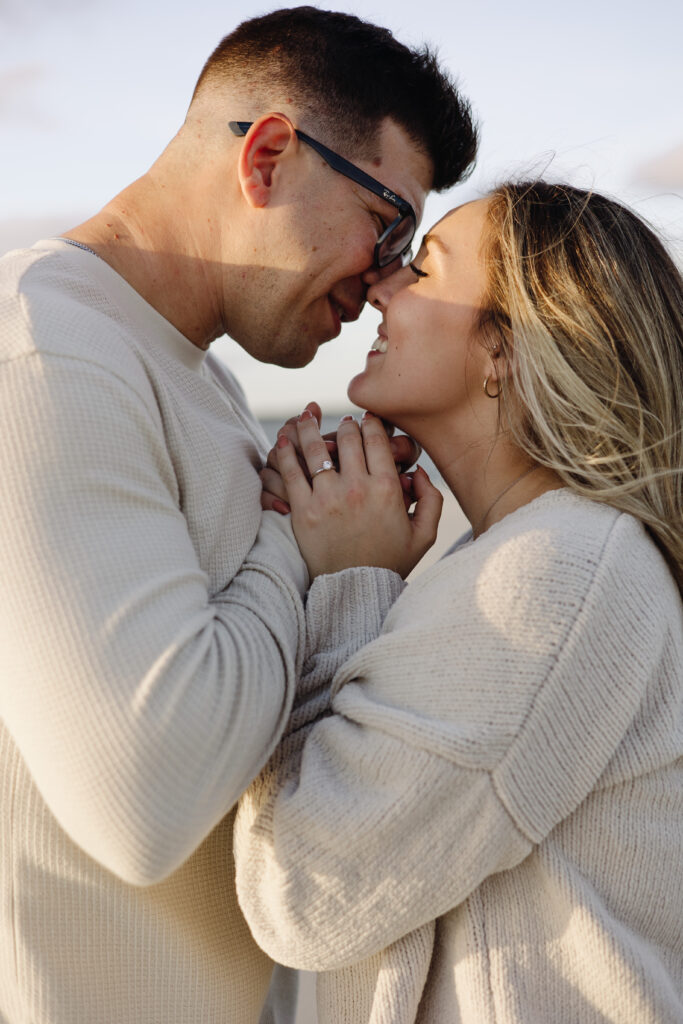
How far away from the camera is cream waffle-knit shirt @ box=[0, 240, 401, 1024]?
1306mm

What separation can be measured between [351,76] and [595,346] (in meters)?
1.17

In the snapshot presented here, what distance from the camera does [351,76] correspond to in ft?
8.25

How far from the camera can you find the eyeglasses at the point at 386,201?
7.99 ft

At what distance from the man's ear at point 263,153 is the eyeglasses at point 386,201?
1.6 inches

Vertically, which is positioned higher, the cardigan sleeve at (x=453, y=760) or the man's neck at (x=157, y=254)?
the man's neck at (x=157, y=254)

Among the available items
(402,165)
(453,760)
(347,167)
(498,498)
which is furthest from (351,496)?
(402,165)

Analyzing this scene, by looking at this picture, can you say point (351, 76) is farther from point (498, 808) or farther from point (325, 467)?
point (498, 808)

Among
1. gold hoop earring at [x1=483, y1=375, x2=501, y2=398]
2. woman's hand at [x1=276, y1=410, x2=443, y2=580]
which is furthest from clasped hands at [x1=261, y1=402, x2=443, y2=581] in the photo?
gold hoop earring at [x1=483, y1=375, x2=501, y2=398]

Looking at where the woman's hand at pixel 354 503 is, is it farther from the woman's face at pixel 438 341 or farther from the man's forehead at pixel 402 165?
the man's forehead at pixel 402 165

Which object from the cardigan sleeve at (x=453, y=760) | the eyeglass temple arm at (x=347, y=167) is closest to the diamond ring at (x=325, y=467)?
the cardigan sleeve at (x=453, y=760)

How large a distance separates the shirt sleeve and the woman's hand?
1.84 ft

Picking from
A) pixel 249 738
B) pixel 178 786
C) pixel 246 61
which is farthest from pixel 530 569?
pixel 246 61

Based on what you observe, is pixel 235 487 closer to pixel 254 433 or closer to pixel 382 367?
pixel 382 367

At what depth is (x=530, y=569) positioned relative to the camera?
1618 mm
